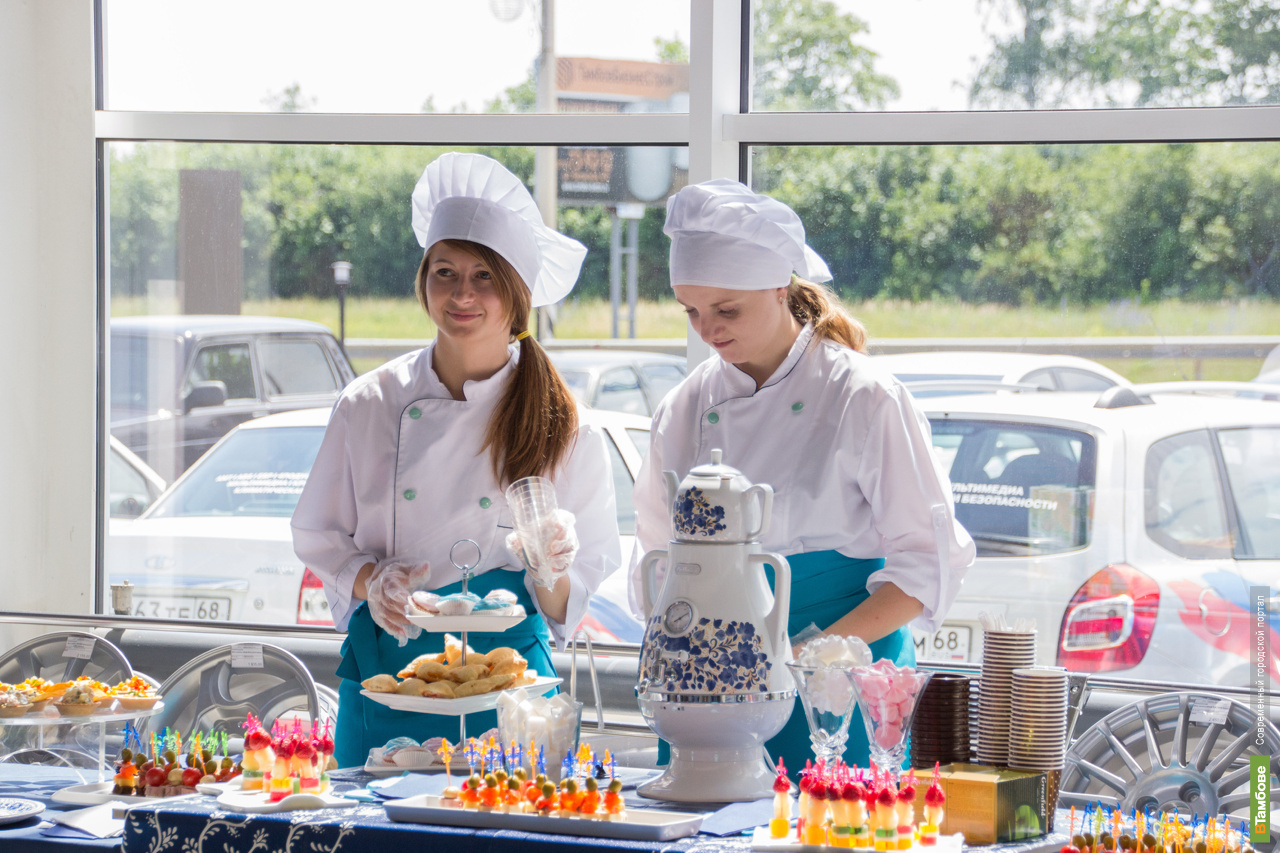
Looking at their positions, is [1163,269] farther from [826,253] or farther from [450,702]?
[450,702]

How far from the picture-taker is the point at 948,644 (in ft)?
9.48

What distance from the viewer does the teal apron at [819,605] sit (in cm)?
183

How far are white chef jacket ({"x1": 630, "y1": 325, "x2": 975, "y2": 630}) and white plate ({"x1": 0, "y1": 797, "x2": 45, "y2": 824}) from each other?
0.88 m

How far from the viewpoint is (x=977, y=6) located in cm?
295

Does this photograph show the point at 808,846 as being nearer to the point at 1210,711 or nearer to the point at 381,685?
the point at 381,685

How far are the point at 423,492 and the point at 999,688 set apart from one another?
97 cm

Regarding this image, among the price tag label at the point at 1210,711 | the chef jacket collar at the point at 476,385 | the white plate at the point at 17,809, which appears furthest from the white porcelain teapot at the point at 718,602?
the price tag label at the point at 1210,711

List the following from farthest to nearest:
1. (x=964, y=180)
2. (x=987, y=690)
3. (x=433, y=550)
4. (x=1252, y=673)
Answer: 1. (x=964, y=180)
2. (x=1252, y=673)
3. (x=433, y=550)
4. (x=987, y=690)

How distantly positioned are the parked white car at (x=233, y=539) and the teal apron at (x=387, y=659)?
140 centimetres

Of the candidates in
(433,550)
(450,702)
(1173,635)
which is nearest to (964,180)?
(1173,635)

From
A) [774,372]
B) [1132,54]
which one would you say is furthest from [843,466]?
[1132,54]

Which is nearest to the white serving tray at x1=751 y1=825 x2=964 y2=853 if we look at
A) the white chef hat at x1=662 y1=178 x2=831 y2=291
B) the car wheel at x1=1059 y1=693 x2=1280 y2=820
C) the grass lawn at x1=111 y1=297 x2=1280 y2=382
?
the white chef hat at x1=662 y1=178 x2=831 y2=291

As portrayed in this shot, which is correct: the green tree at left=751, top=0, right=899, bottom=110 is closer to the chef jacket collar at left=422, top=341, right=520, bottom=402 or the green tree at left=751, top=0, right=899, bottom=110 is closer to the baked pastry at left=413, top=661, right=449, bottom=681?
the chef jacket collar at left=422, top=341, right=520, bottom=402

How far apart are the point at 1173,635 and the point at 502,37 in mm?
2111
